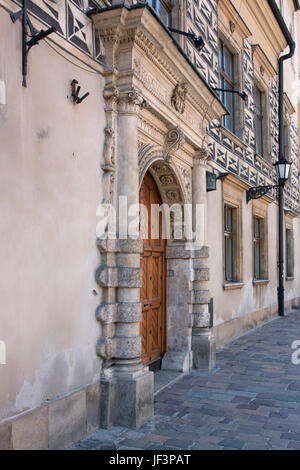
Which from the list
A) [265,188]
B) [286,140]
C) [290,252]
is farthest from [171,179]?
[290,252]

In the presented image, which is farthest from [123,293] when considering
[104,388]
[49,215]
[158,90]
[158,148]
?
[158,90]

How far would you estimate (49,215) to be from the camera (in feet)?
12.2

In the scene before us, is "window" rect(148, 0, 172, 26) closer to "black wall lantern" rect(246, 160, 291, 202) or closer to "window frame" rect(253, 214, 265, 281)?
"black wall lantern" rect(246, 160, 291, 202)

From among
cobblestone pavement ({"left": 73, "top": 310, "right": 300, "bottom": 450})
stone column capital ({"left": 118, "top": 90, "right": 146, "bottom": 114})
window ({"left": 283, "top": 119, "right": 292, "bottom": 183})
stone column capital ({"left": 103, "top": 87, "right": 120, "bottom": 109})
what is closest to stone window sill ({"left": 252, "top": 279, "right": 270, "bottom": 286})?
cobblestone pavement ({"left": 73, "top": 310, "right": 300, "bottom": 450})

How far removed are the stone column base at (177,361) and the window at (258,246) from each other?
222 inches

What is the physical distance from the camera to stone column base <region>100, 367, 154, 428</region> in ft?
14.1

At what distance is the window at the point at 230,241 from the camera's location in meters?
9.44

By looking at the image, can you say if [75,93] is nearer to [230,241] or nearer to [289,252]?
[230,241]

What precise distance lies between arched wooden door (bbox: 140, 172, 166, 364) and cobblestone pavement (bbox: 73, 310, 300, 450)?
597 mm

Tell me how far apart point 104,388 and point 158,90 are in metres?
3.31

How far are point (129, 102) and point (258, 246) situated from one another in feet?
26.6

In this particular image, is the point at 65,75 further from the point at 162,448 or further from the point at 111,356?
the point at 162,448

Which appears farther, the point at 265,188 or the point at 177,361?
the point at 265,188

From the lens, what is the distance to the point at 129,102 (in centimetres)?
468
